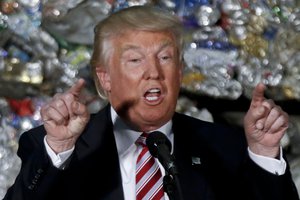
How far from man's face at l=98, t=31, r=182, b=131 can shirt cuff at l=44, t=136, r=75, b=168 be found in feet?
0.68

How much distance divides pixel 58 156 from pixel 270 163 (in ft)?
1.27

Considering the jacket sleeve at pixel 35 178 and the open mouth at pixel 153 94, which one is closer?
the jacket sleeve at pixel 35 178

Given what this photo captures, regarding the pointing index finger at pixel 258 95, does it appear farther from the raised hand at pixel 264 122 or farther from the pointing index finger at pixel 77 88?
the pointing index finger at pixel 77 88

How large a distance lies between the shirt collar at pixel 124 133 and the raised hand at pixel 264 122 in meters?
0.19

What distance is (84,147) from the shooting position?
1834 mm

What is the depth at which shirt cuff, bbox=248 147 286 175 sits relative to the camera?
1723 millimetres

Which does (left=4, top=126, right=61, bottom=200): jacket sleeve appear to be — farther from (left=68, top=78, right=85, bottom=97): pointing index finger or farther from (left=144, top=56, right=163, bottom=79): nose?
(left=144, top=56, right=163, bottom=79): nose

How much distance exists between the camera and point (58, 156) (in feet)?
5.31

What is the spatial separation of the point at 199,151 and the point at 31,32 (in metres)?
1.22

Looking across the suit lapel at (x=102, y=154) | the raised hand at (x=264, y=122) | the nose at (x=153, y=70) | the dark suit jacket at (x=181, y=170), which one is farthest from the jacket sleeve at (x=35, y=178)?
the raised hand at (x=264, y=122)

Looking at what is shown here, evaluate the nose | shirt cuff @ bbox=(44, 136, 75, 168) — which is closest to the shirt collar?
the nose

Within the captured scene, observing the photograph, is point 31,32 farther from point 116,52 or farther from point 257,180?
point 257,180

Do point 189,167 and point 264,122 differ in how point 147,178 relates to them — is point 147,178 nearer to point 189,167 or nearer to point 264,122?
point 189,167

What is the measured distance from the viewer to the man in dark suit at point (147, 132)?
5.68 ft
